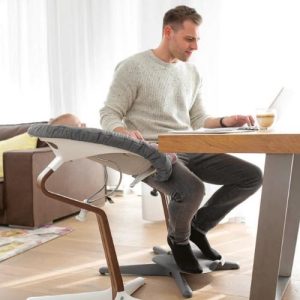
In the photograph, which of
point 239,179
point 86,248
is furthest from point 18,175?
point 239,179

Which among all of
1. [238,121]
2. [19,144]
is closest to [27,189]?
[19,144]

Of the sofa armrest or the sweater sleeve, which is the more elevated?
the sweater sleeve

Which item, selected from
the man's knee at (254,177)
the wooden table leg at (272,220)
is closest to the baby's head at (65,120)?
the wooden table leg at (272,220)

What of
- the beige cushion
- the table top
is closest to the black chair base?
the table top

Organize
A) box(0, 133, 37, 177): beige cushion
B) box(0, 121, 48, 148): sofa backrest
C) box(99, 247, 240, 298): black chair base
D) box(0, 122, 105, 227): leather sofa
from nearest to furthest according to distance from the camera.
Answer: box(99, 247, 240, 298): black chair base < box(0, 122, 105, 227): leather sofa < box(0, 133, 37, 177): beige cushion < box(0, 121, 48, 148): sofa backrest

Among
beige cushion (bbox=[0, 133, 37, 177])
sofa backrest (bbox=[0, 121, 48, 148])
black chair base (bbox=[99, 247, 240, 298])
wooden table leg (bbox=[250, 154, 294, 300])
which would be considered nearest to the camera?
wooden table leg (bbox=[250, 154, 294, 300])

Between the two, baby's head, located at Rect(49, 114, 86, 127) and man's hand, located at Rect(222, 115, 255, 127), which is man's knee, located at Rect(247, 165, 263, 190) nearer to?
man's hand, located at Rect(222, 115, 255, 127)

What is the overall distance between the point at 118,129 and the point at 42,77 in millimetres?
2819

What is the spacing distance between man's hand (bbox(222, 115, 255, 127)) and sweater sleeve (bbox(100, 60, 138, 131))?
0.43 m

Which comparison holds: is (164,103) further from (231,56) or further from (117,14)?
(117,14)

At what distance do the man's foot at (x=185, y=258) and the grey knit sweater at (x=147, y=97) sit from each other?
467 mm

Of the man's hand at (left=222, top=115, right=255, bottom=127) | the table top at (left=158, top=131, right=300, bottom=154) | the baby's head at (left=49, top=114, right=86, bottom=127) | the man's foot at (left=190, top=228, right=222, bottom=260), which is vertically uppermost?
the table top at (left=158, top=131, right=300, bottom=154)

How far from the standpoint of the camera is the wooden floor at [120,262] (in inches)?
66.5

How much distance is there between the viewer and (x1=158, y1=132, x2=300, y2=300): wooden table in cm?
94
